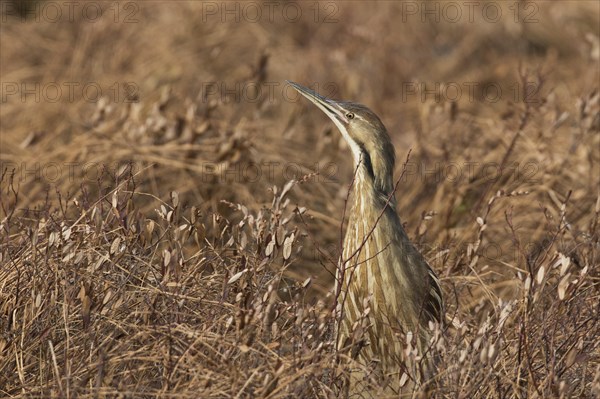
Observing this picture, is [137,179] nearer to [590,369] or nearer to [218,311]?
[218,311]

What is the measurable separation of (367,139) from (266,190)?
5.79 ft

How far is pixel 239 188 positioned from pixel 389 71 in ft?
12.5

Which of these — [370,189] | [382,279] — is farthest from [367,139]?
[382,279]

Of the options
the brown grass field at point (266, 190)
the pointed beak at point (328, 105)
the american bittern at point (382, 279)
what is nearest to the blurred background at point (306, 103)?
the brown grass field at point (266, 190)

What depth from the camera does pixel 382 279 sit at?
416cm

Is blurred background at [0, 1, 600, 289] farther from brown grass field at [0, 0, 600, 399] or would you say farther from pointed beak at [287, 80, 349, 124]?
pointed beak at [287, 80, 349, 124]

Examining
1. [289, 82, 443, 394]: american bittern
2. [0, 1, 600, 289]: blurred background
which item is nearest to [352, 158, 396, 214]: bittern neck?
[289, 82, 443, 394]: american bittern

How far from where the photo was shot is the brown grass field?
11.5ft

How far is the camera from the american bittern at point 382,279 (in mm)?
4062

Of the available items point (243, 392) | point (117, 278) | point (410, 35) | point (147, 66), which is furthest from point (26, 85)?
point (243, 392)

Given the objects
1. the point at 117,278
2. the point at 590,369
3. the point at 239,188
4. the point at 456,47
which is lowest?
the point at 456,47

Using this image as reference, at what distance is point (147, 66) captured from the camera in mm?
8609

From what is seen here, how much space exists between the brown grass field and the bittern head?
1.19 ft

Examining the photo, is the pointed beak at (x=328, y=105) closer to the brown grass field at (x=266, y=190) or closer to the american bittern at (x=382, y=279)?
the american bittern at (x=382, y=279)
